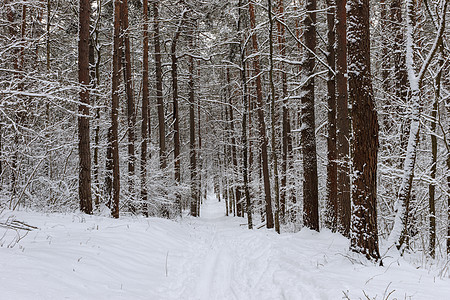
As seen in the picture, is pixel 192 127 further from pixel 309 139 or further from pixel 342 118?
pixel 342 118

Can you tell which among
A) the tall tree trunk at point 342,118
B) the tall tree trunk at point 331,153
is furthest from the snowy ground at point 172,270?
the tall tree trunk at point 331,153

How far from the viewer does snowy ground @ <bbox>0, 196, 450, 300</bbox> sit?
3600mm

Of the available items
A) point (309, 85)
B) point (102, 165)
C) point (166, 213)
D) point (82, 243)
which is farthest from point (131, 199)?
point (309, 85)

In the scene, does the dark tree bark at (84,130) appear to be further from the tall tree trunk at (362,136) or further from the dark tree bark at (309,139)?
the tall tree trunk at (362,136)

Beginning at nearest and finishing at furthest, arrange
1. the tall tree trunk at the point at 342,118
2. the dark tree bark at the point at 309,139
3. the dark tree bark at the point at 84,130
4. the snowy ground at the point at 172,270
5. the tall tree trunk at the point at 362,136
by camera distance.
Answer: the snowy ground at the point at 172,270
the tall tree trunk at the point at 362,136
the tall tree trunk at the point at 342,118
the dark tree bark at the point at 84,130
the dark tree bark at the point at 309,139

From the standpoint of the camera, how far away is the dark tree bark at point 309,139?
9523 millimetres

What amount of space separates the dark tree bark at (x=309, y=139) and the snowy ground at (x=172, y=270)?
133 centimetres

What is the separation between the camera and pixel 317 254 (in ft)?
20.2

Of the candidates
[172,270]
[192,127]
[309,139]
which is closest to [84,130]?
[172,270]

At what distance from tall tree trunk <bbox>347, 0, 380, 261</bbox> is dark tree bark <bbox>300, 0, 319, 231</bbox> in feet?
14.0

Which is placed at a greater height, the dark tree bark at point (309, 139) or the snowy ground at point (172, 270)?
the dark tree bark at point (309, 139)

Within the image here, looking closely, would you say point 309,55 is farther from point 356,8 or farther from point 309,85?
point 356,8

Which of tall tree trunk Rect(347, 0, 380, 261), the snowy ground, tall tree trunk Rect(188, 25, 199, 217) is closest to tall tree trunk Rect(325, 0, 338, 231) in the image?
the snowy ground

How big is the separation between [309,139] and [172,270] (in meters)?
6.12
